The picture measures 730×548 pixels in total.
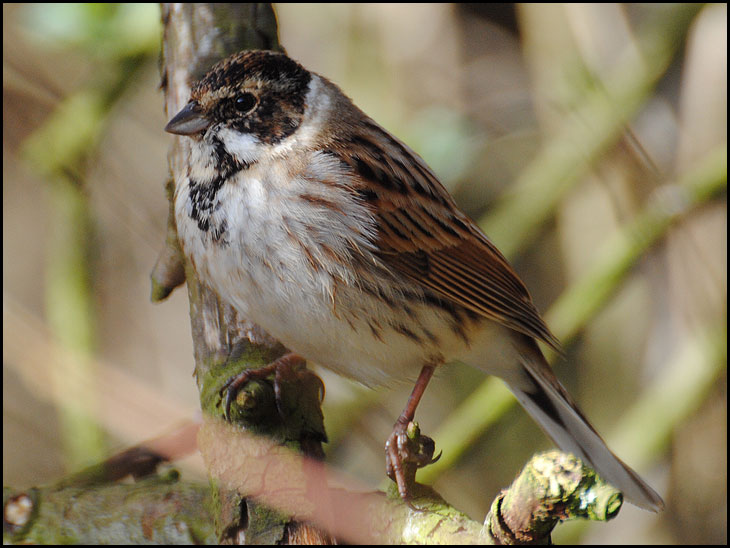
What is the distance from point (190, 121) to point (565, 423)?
5.15 feet

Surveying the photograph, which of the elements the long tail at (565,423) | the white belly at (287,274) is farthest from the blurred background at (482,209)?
the white belly at (287,274)

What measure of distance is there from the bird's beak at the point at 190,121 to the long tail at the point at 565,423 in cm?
132

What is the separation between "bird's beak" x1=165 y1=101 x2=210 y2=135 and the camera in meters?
2.29

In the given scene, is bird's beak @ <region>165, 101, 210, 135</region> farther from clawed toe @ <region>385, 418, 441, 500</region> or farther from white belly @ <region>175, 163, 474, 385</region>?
clawed toe @ <region>385, 418, 441, 500</region>

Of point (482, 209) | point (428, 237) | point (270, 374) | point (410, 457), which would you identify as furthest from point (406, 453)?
point (482, 209)

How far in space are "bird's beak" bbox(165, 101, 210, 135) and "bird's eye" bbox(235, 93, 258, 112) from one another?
11cm

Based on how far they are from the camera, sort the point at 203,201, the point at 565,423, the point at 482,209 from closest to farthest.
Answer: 1. the point at 203,201
2. the point at 565,423
3. the point at 482,209

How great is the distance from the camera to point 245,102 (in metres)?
2.38

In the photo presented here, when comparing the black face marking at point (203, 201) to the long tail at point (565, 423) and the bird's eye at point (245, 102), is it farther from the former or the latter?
the long tail at point (565, 423)

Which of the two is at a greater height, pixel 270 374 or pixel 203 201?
pixel 203 201

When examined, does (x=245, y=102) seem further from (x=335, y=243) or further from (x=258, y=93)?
(x=335, y=243)

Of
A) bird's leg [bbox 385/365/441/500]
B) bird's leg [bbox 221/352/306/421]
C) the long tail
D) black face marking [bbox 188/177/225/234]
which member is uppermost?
black face marking [bbox 188/177/225/234]

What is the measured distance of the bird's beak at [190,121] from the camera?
7.52 ft

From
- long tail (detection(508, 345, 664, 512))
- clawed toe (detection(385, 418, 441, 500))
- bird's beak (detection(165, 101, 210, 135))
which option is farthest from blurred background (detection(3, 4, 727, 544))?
clawed toe (detection(385, 418, 441, 500))
